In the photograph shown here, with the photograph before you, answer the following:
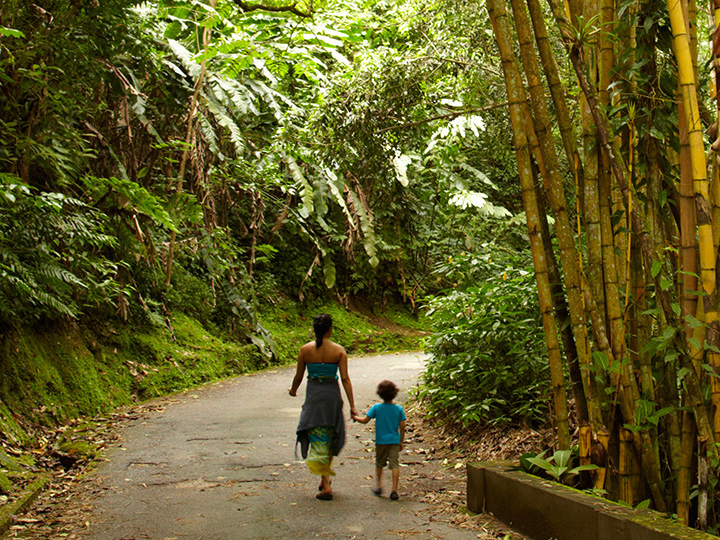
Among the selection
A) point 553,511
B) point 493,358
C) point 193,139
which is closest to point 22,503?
point 553,511

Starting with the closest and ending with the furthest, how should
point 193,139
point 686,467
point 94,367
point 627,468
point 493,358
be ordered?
point 686,467 < point 627,468 < point 493,358 < point 94,367 < point 193,139

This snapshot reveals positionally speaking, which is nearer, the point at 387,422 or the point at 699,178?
the point at 699,178

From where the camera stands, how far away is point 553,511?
363cm

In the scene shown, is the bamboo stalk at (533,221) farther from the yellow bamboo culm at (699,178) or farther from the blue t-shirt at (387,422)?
the blue t-shirt at (387,422)

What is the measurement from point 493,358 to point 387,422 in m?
1.75

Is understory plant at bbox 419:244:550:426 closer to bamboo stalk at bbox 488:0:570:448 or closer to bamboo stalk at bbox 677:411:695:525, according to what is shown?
bamboo stalk at bbox 488:0:570:448

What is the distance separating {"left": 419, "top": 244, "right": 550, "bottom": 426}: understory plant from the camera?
19.8 feet

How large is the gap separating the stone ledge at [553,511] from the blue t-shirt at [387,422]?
73cm

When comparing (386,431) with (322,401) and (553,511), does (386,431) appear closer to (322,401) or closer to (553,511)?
(322,401)

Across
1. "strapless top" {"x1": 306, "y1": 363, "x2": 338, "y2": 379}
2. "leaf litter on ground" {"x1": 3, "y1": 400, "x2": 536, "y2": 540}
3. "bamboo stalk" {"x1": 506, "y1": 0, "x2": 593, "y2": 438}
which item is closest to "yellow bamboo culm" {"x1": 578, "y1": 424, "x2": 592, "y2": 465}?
"bamboo stalk" {"x1": 506, "y1": 0, "x2": 593, "y2": 438}

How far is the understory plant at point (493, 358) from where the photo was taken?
604 cm

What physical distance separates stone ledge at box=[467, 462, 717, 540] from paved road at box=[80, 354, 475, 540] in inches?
13.3

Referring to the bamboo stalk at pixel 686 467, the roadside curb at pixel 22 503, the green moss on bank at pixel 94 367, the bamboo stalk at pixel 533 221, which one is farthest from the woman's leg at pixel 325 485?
the bamboo stalk at pixel 686 467

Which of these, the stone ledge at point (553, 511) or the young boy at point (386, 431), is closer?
the stone ledge at point (553, 511)
